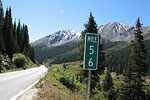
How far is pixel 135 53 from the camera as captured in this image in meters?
A: 25.3

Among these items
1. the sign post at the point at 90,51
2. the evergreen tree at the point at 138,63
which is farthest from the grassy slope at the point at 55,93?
the evergreen tree at the point at 138,63

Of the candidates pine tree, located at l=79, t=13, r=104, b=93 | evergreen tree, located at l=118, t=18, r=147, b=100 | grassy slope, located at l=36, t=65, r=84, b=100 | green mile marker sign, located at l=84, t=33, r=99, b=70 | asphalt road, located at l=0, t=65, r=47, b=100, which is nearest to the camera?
green mile marker sign, located at l=84, t=33, r=99, b=70

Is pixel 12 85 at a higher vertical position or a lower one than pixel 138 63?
lower

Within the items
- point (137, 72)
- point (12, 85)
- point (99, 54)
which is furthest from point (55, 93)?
point (137, 72)

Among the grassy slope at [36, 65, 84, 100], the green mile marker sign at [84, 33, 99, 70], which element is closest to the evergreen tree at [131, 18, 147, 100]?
the grassy slope at [36, 65, 84, 100]

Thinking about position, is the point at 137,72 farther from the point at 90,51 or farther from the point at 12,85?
the point at 90,51

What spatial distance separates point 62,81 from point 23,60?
33.9 meters

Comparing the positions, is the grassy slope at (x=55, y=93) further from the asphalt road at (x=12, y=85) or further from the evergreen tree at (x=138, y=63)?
the evergreen tree at (x=138, y=63)

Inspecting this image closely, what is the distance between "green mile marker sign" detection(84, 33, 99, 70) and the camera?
12.6 feet

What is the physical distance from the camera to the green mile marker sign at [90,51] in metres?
3.84

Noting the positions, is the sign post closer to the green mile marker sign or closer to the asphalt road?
the green mile marker sign

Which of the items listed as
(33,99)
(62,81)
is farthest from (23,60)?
(33,99)

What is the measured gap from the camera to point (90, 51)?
3.87m

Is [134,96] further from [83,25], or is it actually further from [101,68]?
[83,25]
